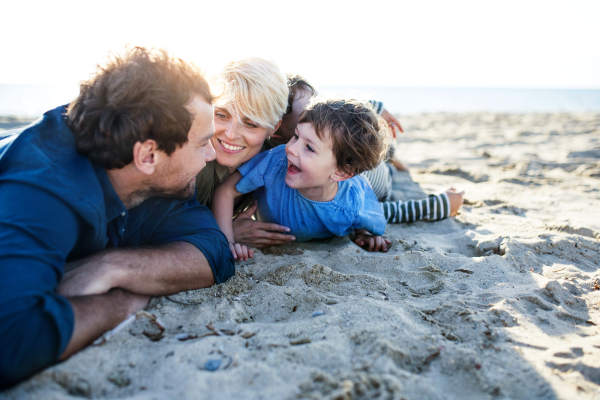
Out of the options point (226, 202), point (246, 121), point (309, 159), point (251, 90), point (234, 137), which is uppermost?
point (251, 90)

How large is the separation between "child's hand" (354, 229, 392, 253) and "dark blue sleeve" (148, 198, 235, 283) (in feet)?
3.85

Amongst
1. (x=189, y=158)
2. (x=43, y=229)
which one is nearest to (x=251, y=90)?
(x=189, y=158)

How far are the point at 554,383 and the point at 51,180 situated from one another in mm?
2213

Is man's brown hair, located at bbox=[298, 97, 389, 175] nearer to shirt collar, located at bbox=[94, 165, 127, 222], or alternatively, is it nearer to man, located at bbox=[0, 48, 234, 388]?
man, located at bbox=[0, 48, 234, 388]

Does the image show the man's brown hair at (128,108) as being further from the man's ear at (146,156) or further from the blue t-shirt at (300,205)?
the blue t-shirt at (300,205)

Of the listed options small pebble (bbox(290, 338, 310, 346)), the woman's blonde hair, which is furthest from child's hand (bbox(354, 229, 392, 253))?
small pebble (bbox(290, 338, 310, 346))

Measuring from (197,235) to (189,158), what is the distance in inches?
18.7

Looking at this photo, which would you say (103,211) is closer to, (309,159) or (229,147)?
(229,147)

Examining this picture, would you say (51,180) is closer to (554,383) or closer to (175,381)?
(175,381)

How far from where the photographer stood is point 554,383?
1.53 meters

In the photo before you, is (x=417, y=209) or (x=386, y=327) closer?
(x=386, y=327)

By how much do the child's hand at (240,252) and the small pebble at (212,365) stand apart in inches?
49.3

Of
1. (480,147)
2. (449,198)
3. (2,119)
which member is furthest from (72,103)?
(2,119)

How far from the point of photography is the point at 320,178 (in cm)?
288
